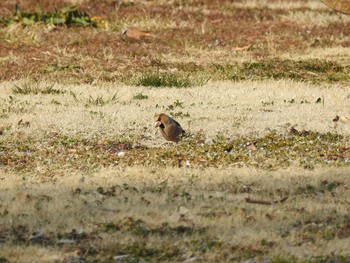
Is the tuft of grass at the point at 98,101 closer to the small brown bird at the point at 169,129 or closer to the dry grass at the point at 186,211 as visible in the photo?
the small brown bird at the point at 169,129

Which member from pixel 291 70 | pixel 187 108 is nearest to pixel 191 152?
pixel 187 108

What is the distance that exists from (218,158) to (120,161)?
3.52ft

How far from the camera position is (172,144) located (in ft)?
36.6

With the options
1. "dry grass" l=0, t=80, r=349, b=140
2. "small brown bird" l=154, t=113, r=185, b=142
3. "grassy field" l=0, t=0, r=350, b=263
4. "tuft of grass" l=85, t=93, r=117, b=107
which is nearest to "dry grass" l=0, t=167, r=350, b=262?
"grassy field" l=0, t=0, r=350, b=263

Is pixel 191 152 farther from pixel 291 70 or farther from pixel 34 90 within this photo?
pixel 291 70

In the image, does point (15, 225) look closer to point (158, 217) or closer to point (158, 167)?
point (158, 217)

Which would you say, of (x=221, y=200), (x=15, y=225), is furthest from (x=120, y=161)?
(x=15, y=225)

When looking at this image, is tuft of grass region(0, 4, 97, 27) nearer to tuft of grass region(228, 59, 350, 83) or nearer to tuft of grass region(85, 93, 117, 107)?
tuft of grass region(228, 59, 350, 83)

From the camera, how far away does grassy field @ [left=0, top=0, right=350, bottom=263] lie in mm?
7527

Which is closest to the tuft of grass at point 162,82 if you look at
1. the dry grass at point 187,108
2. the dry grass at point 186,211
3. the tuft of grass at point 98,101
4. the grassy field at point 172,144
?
the grassy field at point 172,144

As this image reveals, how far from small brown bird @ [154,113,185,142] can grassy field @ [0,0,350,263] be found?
0.17m

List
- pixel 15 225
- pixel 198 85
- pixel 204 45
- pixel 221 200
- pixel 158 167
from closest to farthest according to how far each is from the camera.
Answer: pixel 15 225 → pixel 221 200 → pixel 158 167 → pixel 198 85 → pixel 204 45

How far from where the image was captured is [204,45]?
20672mm

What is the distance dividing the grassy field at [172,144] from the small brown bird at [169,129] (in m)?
0.17
